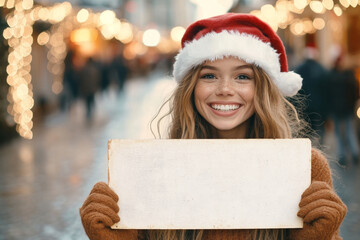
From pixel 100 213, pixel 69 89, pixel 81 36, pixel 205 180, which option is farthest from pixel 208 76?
pixel 81 36

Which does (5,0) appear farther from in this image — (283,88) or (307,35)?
(307,35)

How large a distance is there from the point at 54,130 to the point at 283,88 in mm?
13365

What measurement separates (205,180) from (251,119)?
579 millimetres

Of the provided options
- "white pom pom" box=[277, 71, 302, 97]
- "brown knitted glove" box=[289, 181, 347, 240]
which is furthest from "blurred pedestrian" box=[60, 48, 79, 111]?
"brown knitted glove" box=[289, 181, 347, 240]

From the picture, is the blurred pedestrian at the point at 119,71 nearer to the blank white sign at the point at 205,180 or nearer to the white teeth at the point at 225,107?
the white teeth at the point at 225,107

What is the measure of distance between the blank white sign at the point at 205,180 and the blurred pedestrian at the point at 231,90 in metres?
0.12

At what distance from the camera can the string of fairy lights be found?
44.1 feet

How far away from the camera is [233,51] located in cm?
252

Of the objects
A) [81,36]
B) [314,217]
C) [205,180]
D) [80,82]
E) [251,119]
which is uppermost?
[81,36]

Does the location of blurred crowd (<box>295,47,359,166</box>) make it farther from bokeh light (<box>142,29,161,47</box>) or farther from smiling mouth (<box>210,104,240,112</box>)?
bokeh light (<box>142,29,161,47</box>)

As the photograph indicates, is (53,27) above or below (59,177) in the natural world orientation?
above

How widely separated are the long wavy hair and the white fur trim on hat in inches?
1.7

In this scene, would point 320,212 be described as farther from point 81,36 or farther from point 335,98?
point 81,36

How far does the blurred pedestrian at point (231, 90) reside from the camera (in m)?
2.45
